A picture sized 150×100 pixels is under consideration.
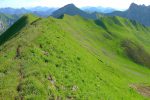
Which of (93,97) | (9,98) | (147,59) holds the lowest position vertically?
(147,59)

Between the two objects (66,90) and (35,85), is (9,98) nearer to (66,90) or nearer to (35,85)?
(35,85)

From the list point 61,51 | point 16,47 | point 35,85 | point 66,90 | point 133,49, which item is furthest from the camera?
point 133,49

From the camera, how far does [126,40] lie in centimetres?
18525

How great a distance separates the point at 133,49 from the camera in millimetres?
164250

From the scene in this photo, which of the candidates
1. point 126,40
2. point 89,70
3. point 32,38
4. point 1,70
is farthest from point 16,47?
point 126,40

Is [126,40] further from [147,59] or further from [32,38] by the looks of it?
[32,38]

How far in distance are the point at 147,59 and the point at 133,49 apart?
13106 millimetres

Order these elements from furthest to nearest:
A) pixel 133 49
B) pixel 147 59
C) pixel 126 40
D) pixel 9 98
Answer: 1. pixel 126 40
2. pixel 133 49
3. pixel 147 59
4. pixel 9 98

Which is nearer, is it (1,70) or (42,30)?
(1,70)

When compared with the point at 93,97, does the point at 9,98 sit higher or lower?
higher

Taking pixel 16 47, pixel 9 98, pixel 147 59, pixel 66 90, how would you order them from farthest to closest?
pixel 147 59 → pixel 16 47 → pixel 66 90 → pixel 9 98

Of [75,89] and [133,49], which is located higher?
[75,89]

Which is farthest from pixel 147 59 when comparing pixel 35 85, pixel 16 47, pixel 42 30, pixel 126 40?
pixel 35 85

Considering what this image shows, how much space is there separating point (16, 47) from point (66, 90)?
1439 cm
